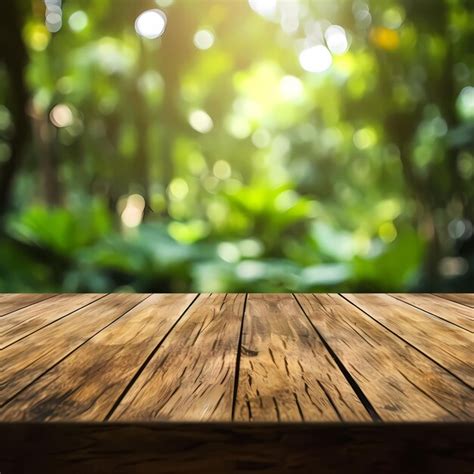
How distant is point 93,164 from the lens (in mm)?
5656

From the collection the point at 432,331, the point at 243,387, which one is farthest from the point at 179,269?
the point at 243,387

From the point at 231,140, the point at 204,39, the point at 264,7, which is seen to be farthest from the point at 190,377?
the point at 231,140

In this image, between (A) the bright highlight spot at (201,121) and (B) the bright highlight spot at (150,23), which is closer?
(B) the bright highlight spot at (150,23)

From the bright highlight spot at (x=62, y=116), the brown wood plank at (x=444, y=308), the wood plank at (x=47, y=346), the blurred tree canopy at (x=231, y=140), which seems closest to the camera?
the wood plank at (x=47, y=346)

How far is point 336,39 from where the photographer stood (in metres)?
4.93

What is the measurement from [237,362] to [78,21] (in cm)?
492

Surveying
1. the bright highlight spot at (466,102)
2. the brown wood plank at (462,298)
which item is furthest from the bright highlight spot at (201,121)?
the brown wood plank at (462,298)

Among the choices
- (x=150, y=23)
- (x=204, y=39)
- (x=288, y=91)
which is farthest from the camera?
(x=288, y=91)

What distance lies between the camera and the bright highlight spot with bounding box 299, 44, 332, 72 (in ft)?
17.1

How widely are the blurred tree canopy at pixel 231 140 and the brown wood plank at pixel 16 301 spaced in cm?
131

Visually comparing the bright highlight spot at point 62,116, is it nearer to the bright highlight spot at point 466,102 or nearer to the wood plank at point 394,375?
the bright highlight spot at point 466,102

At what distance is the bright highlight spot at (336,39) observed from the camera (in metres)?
4.83
